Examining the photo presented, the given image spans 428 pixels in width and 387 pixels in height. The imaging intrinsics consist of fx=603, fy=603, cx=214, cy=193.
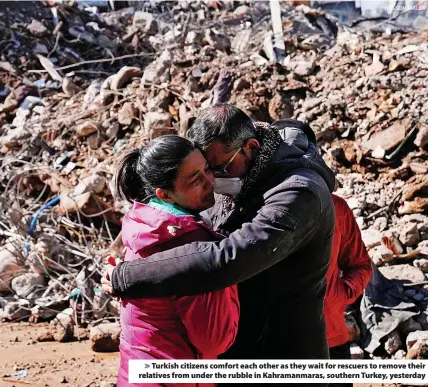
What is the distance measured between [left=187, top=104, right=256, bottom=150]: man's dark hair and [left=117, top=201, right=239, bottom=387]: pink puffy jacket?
0.88ft

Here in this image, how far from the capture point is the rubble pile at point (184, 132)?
4820mm

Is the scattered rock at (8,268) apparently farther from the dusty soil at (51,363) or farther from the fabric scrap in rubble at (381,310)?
the fabric scrap in rubble at (381,310)

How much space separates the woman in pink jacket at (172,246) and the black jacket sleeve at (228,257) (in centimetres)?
5

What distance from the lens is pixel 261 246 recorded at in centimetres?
166

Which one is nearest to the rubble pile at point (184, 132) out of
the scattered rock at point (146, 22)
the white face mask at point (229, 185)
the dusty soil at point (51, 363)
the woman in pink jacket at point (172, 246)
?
the dusty soil at point (51, 363)

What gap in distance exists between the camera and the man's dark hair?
1877 millimetres

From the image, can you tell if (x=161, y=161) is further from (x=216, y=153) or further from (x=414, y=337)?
(x=414, y=337)

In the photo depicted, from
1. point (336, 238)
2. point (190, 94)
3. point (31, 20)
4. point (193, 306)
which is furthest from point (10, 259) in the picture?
point (31, 20)

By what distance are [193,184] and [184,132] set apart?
385 centimetres

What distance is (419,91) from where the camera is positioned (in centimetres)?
537

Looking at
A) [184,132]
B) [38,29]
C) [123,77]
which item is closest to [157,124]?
[184,132]

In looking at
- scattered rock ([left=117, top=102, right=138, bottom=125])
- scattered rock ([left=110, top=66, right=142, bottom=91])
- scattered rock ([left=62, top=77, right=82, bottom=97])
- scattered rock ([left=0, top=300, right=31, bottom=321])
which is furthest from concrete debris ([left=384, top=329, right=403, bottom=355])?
scattered rock ([left=62, top=77, right=82, bottom=97])

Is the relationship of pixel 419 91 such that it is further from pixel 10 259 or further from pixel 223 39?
pixel 10 259

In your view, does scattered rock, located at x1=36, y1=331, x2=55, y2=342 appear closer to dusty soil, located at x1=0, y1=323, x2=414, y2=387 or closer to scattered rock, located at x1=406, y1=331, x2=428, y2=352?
dusty soil, located at x1=0, y1=323, x2=414, y2=387
